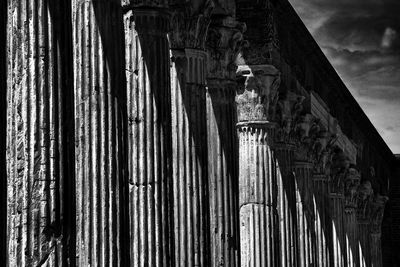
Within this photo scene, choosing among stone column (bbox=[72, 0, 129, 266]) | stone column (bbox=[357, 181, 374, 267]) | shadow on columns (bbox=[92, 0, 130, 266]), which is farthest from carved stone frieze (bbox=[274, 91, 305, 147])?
stone column (bbox=[72, 0, 129, 266])

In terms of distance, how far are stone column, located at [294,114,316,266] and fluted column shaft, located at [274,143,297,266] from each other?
276 centimetres

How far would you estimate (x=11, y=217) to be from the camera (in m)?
14.9

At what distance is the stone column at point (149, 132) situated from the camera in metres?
18.9

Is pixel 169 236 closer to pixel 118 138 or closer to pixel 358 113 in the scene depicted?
pixel 118 138

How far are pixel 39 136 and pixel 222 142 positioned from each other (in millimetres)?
9451

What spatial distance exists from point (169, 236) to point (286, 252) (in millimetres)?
12377

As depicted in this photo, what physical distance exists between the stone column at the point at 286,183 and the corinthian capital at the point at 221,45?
6395 millimetres

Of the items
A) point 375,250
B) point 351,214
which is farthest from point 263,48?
point 375,250

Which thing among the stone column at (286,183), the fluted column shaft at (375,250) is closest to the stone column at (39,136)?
the stone column at (286,183)

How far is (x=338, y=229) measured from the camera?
136 ft

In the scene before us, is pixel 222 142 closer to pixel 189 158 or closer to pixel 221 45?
pixel 221 45

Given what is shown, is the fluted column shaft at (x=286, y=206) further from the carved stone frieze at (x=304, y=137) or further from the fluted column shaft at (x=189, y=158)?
the fluted column shaft at (x=189, y=158)

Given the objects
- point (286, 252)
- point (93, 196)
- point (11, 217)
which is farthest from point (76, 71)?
point (286, 252)

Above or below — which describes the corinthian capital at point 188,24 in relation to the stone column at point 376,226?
above
